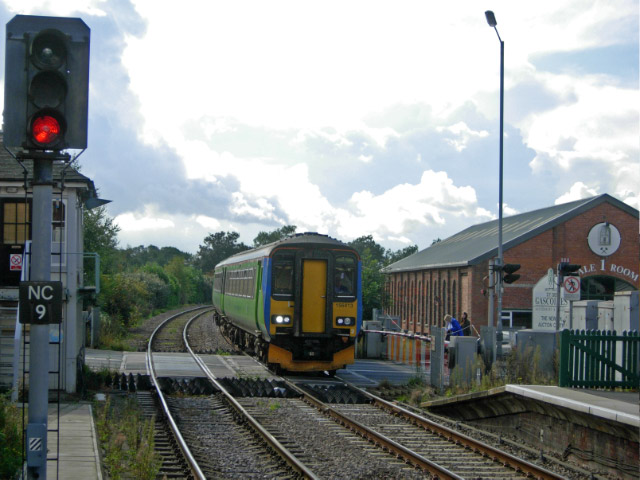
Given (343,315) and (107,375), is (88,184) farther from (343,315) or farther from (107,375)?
(343,315)

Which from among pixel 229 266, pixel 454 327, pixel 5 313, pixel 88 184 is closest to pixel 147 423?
pixel 5 313

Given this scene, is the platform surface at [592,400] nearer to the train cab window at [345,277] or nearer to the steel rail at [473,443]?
the steel rail at [473,443]

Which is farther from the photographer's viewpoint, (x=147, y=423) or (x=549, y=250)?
(x=549, y=250)

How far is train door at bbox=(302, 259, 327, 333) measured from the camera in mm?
18859

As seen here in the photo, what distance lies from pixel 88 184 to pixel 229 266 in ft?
42.0

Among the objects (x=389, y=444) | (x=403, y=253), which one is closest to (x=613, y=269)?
(x=389, y=444)

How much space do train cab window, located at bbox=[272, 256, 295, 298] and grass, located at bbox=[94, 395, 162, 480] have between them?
5505 mm

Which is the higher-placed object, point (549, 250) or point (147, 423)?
point (549, 250)

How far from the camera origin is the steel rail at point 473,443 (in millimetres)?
9133

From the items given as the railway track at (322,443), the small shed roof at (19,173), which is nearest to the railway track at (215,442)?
the railway track at (322,443)

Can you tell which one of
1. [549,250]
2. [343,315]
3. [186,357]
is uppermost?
[549,250]

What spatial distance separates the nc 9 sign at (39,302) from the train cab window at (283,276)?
13346mm

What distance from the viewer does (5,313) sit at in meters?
15.2

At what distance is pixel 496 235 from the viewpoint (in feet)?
133
